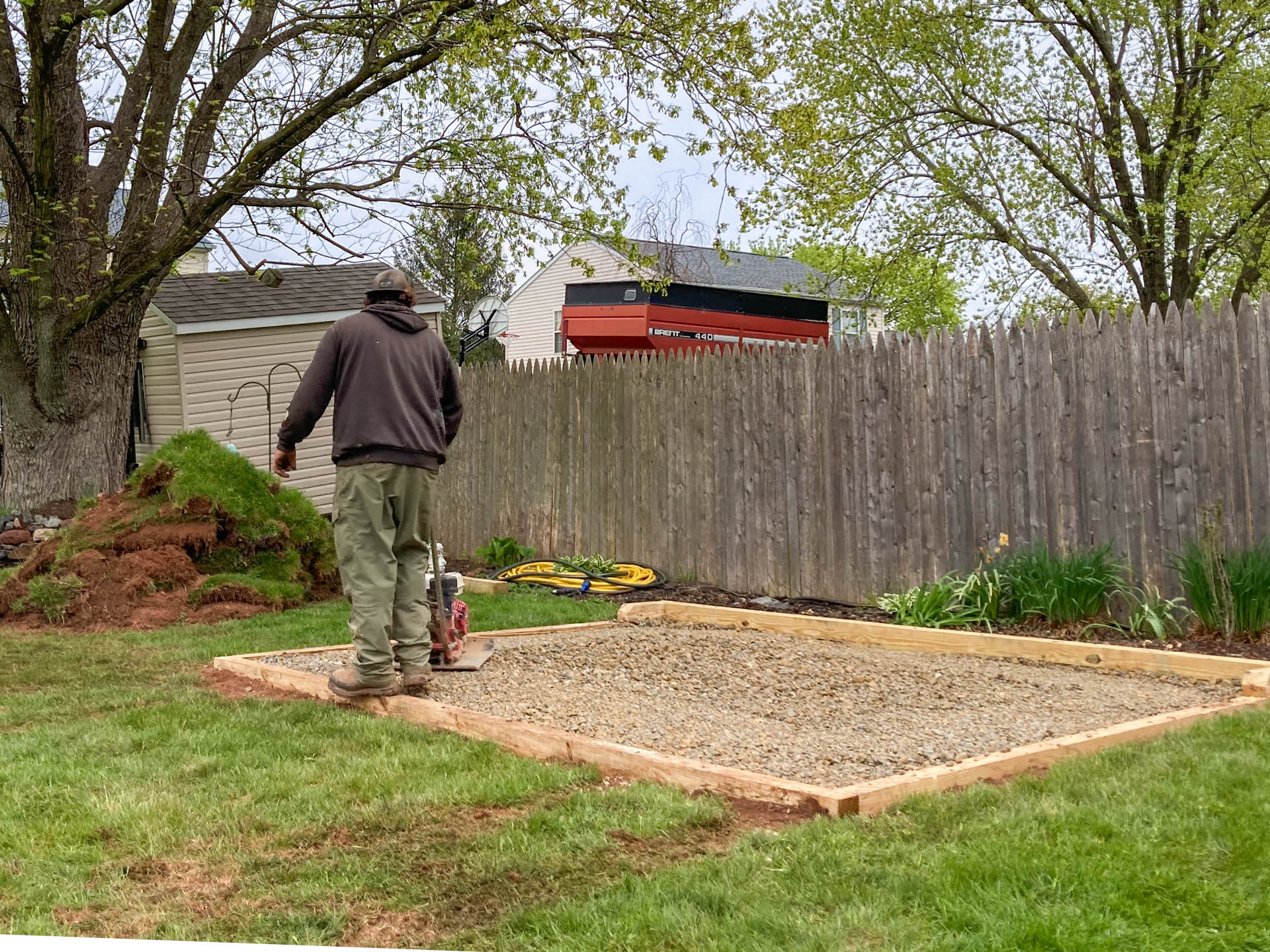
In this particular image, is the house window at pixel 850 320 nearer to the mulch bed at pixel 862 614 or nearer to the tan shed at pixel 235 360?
the mulch bed at pixel 862 614

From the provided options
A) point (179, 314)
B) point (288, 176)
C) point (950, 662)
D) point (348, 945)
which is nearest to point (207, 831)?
point (348, 945)

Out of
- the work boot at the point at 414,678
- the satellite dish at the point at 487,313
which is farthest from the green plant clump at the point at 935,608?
the satellite dish at the point at 487,313

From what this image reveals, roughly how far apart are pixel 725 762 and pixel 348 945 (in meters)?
1.96

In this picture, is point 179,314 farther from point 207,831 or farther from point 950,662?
point 207,831

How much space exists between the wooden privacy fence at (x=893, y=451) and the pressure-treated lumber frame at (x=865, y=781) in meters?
1.24

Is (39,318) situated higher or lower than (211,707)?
higher

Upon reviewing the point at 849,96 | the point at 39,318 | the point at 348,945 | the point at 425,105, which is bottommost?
the point at 348,945

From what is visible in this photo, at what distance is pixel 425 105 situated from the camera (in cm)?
1378

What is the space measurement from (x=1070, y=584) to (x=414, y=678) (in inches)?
176

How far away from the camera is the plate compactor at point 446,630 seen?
6340 mm

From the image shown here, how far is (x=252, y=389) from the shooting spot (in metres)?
18.6

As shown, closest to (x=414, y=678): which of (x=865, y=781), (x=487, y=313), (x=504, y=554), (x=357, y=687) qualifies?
(x=357, y=687)

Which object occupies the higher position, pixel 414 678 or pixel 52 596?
pixel 52 596

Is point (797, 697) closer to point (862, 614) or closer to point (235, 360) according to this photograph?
point (862, 614)
